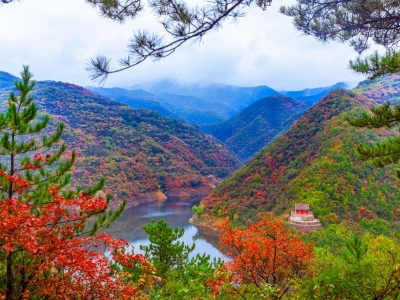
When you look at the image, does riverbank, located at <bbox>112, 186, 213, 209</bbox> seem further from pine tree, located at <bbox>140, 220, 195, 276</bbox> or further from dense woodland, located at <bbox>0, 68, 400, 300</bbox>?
pine tree, located at <bbox>140, 220, 195, 276</bbox>

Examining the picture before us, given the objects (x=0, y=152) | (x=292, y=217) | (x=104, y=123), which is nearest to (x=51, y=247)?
(x=0, y=152)

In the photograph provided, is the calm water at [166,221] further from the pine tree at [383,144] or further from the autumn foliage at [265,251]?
the pine tree at [383,144]

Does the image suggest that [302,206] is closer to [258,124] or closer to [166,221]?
[166,221]

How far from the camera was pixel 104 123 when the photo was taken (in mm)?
39344

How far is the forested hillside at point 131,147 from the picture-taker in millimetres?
31953

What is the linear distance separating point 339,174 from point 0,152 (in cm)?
1740

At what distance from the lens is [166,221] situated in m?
22.9

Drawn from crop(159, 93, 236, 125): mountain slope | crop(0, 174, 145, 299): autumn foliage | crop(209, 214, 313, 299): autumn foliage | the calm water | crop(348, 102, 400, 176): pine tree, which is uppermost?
crop(159, 93, 236, 125): mountain slope

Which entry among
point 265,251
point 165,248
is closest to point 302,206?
point 265,251

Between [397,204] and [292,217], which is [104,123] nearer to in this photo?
[292,217]

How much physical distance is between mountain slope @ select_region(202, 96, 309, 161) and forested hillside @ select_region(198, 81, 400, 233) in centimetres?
2604

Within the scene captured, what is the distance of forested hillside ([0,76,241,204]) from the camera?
31953 millimetres

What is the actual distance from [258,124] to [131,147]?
26.0 meters

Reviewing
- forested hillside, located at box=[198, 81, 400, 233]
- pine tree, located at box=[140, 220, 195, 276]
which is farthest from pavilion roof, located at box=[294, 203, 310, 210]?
pine tree, located at box=[140, 220, 195, 276]
